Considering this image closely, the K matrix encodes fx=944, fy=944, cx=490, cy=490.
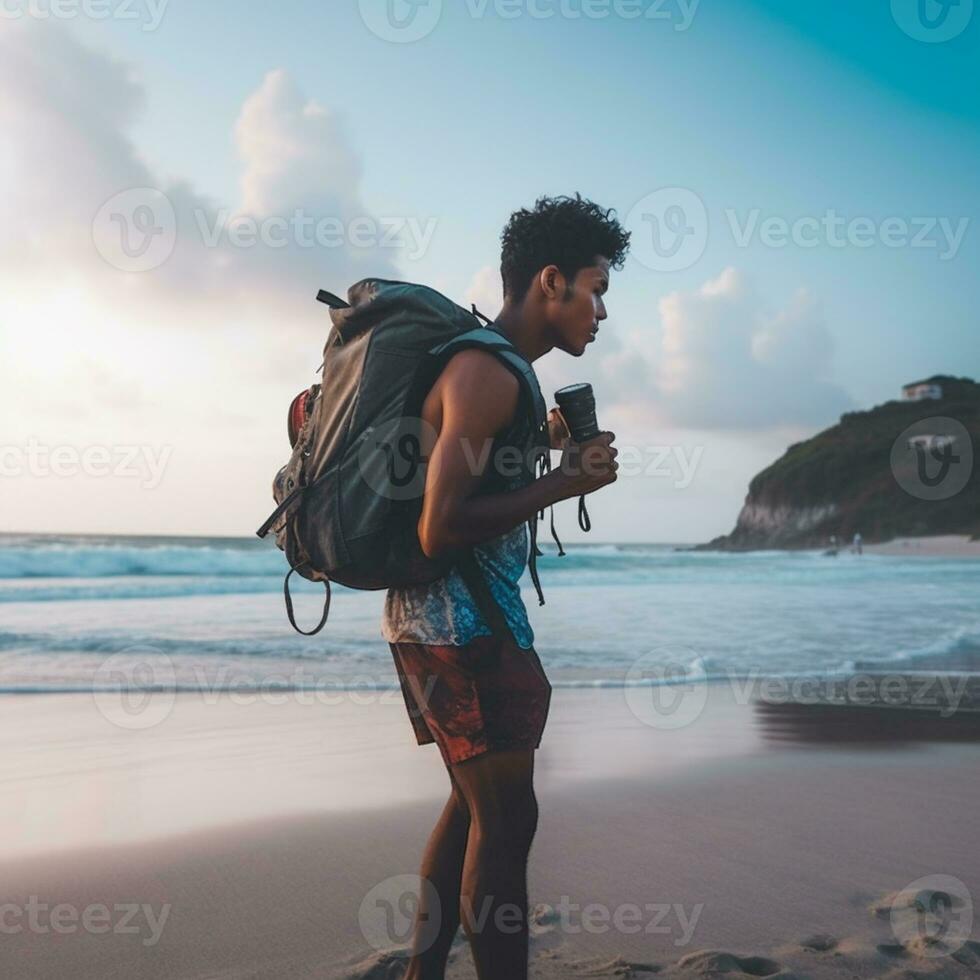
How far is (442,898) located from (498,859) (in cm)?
34

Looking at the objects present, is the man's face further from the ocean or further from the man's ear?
the ocean

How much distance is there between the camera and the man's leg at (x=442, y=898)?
2168 mm

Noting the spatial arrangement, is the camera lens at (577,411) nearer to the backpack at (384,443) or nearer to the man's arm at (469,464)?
the backpack at (384,443)

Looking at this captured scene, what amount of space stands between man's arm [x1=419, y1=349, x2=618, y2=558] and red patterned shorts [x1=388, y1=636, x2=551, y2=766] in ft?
0.78

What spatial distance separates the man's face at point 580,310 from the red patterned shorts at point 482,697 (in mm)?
680

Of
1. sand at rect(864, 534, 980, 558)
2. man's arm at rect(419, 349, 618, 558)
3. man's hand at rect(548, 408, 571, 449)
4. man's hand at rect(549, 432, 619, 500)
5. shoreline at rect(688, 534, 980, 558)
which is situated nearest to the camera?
man's arm at rect(419, 349, 618, 558)

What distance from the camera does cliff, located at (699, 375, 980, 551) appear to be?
62812mm

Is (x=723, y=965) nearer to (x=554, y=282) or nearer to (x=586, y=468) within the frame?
(x=586, y=468)

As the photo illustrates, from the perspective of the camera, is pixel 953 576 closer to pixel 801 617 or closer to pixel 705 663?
pixel 801 617

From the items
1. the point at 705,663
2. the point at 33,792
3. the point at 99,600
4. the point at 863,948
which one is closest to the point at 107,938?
the point at 33,792

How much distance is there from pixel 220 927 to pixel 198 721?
331cm

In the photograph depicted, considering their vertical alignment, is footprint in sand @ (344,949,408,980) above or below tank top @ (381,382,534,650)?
below

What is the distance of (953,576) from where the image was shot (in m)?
24.1

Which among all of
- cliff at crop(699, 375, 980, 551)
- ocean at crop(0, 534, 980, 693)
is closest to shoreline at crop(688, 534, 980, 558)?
cliff at crop(699, 375, 980, 551)
